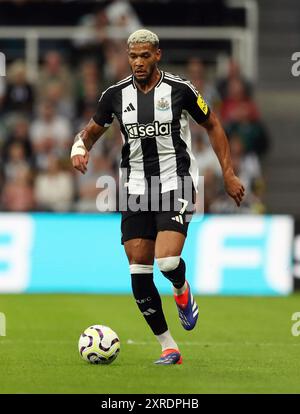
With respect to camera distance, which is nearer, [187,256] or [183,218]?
[183,218]

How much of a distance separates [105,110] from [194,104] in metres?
0.71

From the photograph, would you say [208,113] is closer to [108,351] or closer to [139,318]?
[108,351]

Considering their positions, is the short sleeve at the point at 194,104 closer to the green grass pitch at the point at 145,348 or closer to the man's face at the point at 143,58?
the man's face at the point at 143,58

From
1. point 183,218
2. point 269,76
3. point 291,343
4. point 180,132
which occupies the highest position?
point 269,76

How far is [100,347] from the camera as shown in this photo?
867 cm

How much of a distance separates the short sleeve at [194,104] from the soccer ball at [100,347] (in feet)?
6.06

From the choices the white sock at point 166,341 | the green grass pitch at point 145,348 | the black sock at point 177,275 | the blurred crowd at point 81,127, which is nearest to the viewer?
the green grass pitch at point 145,348

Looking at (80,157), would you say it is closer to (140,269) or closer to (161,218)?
(161,218)

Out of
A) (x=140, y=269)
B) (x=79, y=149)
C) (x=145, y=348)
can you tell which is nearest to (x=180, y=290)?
(x=140, y=269)

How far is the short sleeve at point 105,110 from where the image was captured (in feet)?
28.9

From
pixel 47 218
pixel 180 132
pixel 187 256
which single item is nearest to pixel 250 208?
pixel 187 256

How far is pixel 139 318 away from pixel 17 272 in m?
3.40

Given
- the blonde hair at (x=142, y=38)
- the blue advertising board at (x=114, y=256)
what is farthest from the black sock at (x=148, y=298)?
the blue advertising board at (x=114, y=256)

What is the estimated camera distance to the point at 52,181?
17641 mm
